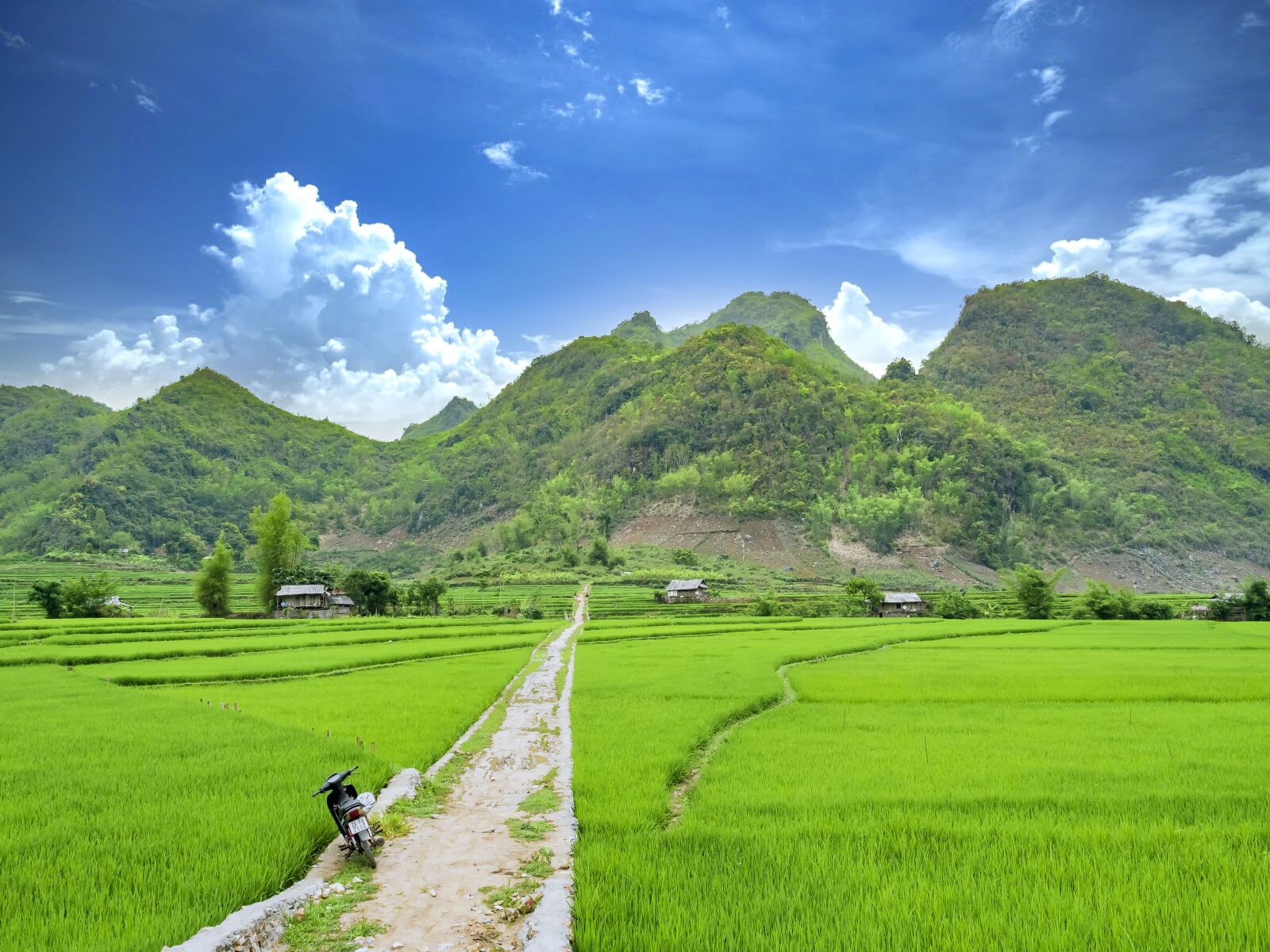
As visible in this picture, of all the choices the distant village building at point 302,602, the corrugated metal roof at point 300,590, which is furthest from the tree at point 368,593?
the corrugated metal roof at point 300,590

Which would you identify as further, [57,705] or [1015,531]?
[1015,531]

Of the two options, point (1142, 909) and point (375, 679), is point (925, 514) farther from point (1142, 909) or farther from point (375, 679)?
point (1142, 909)

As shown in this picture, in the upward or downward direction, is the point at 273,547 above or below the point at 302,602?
above

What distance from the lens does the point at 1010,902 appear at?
5977 mm

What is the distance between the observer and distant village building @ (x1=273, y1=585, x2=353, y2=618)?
66812 mm

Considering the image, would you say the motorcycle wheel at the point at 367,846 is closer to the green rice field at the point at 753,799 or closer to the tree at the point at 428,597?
the green rice field at the point at 753,799

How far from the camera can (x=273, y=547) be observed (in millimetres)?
69125

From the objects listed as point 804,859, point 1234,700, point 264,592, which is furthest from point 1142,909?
point 264,592

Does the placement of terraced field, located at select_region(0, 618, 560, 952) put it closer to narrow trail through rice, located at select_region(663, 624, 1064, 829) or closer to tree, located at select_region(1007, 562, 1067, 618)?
narrow trail through rice, located at select_region(663, 624, 1064, 829)

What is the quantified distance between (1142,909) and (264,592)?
249 feet

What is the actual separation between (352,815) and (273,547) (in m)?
70.7

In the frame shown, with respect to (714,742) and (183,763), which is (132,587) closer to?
(183,763)

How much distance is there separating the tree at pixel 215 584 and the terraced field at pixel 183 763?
32115mm

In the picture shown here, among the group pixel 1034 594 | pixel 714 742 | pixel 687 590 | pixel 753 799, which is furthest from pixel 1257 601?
pixel 753 799
